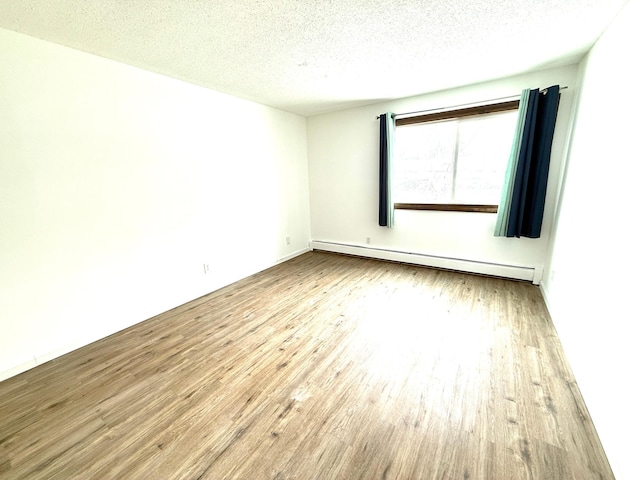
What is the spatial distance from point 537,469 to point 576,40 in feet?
10.1

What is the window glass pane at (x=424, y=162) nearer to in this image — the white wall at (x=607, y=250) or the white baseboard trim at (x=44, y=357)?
the white wall at (x=607, y=250)

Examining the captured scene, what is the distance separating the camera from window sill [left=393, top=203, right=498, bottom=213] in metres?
3.28

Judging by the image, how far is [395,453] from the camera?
128 cm

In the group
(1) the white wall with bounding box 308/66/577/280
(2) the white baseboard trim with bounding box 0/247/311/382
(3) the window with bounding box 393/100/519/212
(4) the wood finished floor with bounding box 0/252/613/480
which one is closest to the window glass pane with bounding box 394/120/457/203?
(3) the window with bounding box 393/100/519/212

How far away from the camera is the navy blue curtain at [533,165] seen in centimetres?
271

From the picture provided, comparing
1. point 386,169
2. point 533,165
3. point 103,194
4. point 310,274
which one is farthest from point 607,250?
point 103,194

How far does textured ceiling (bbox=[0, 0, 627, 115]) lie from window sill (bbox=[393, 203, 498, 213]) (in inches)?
59.1

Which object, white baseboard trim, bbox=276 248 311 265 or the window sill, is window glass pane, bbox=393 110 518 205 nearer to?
the window sill

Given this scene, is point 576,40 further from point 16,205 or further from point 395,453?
point 16,205

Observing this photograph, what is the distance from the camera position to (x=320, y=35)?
192 cm

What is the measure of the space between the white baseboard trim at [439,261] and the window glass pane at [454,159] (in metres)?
0.82

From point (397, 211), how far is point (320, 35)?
8.59 ft

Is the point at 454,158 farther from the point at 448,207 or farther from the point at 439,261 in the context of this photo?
the point at 439,261

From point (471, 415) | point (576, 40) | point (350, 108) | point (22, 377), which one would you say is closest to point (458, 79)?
point (576, 40)
